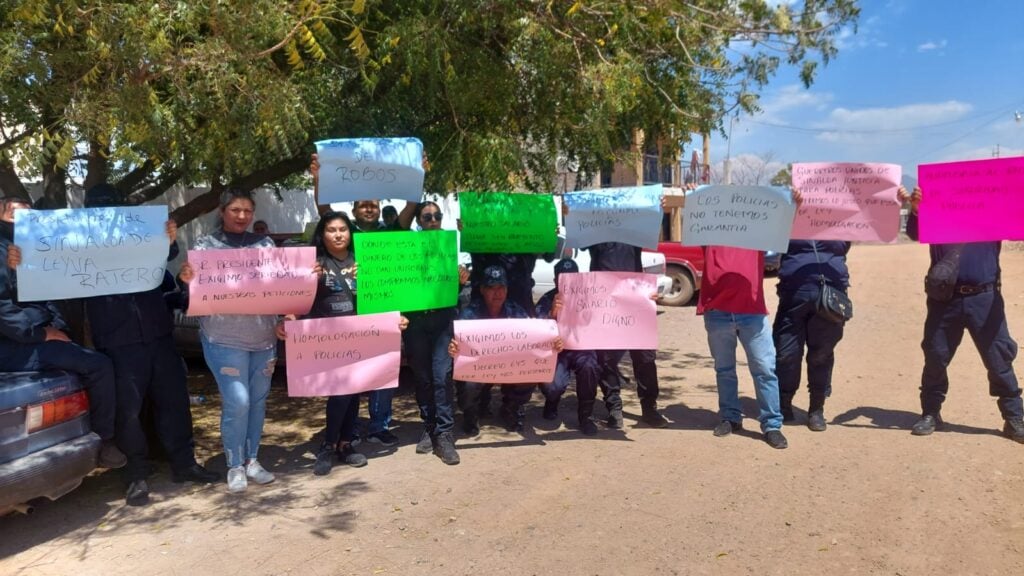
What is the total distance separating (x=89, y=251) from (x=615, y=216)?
11.7 feet

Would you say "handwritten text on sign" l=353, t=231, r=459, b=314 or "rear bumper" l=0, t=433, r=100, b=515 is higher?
"handwritten text on sign" l=353, t=231, r=459, b=314

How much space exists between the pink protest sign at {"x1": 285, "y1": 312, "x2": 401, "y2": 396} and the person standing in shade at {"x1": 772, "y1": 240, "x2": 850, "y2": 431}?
2985 millimetres

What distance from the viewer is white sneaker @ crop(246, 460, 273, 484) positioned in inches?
192

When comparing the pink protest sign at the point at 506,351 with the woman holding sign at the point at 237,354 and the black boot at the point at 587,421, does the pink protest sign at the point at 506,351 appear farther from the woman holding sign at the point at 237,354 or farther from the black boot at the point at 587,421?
the woman holding sign at the point at 237,354

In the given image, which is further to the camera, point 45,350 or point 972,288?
point 972,288

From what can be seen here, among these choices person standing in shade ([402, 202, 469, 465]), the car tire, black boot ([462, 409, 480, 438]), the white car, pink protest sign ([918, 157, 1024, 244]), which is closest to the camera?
pink protest sign ([918, 157, 1024, 244])

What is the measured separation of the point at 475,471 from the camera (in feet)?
16.6

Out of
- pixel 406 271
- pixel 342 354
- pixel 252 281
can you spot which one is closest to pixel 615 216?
pixel 406 271

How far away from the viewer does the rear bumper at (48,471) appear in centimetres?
368

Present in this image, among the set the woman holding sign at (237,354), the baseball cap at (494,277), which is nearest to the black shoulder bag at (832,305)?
the baseball cap at (494,277)

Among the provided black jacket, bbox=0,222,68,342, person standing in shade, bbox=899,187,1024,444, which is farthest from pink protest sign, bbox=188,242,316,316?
person standing in shade, bbox=899,187,1024,444

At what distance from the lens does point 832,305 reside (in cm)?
553

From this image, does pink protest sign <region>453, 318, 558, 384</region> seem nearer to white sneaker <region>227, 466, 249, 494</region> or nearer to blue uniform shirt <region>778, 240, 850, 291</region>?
white sneaker <region>227, 466, 249, 494</region>

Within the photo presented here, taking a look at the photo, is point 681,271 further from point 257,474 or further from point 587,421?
point 257,474
